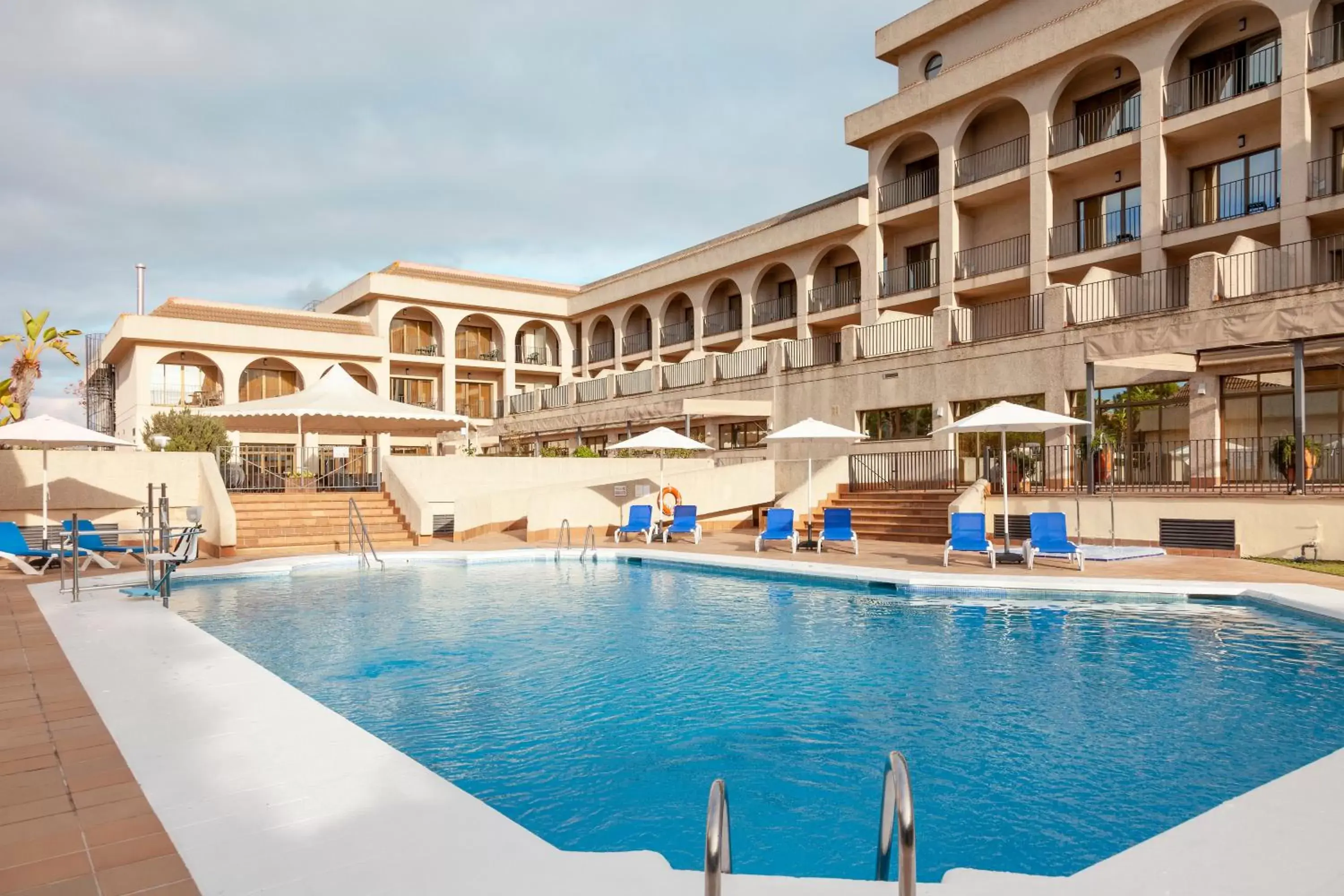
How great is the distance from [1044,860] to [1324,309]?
513 inches

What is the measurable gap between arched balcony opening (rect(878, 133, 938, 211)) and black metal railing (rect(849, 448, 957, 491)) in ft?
35.5

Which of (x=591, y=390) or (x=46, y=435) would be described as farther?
(x=591, y=390)

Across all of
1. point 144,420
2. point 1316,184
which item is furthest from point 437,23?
point 144,420

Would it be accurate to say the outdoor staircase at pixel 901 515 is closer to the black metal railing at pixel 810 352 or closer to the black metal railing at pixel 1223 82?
the black metal railing at pixel 810 352

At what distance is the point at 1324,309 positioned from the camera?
43.4 ft

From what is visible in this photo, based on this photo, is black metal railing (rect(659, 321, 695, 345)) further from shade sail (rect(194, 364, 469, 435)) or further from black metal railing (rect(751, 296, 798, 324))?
shade sail (rect(194, 364, 469, 435))

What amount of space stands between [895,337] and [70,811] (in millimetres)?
23408

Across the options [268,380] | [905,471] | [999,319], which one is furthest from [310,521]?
[268,380]

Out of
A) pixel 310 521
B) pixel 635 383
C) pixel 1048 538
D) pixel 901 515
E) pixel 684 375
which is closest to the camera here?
pixel 1048 538

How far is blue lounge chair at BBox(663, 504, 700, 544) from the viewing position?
1858cm

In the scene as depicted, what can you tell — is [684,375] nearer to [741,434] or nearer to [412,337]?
[741,434]

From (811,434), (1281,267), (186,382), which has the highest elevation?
(1281,267)

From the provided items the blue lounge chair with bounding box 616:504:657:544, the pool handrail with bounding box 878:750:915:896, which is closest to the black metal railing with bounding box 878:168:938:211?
the blue lounge chair with bounding box 616:504:657:544

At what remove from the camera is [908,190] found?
2948 cm
